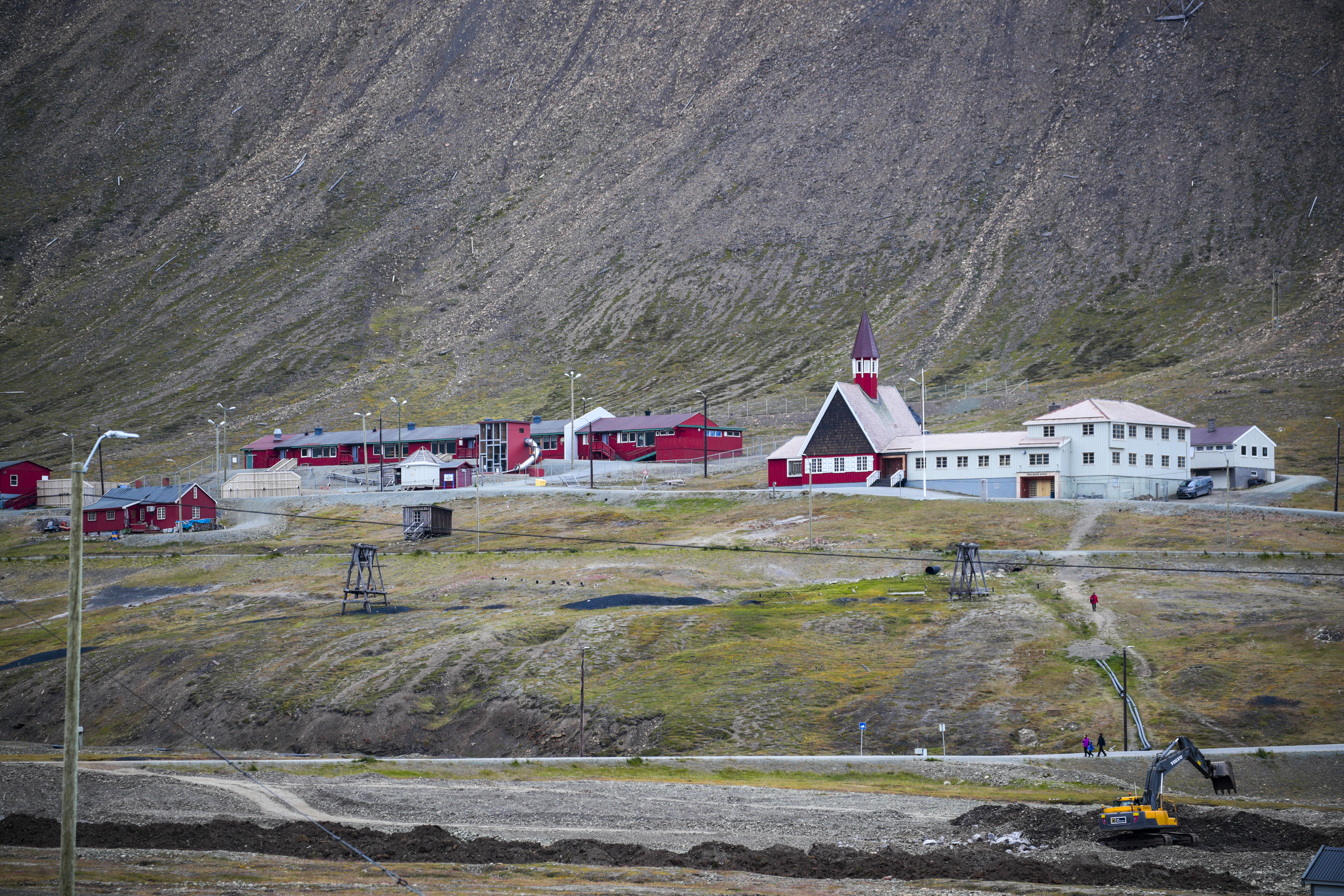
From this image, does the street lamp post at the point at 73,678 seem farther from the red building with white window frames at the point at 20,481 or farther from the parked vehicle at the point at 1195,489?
the red building with white window frames at the point at 20,481

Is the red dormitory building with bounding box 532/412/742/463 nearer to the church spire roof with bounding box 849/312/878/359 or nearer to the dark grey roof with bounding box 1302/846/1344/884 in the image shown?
the church spire roof with bounding box 849/312/878/359

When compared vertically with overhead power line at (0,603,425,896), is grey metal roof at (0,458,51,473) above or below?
above

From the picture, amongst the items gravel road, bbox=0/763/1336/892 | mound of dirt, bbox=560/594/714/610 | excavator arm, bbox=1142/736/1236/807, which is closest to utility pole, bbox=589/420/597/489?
mound of dirt, bbox=560/594/714/610

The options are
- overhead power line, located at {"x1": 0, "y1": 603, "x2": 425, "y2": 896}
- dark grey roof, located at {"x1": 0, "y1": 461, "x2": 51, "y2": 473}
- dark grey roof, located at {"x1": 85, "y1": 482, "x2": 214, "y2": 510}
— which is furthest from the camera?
dark grey roof, located at {"x1": 0, "y1": 461, "x2": 51, "y2": 473}

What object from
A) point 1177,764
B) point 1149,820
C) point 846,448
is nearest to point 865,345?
point 846,448

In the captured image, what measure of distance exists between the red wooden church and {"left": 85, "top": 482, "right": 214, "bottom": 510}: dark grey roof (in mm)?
58292

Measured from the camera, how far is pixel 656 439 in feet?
484

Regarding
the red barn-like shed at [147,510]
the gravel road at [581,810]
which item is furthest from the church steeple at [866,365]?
the gravel road at [581,810]

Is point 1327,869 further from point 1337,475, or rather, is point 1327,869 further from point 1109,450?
point 1109,450

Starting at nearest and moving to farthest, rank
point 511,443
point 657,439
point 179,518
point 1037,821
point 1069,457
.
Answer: point 1037,821, point 1069,457, point 179,518, point 511,443, point 657,439

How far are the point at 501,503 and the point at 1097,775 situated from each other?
75581 millimetres

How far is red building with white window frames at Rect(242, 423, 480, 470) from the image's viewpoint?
149 metres

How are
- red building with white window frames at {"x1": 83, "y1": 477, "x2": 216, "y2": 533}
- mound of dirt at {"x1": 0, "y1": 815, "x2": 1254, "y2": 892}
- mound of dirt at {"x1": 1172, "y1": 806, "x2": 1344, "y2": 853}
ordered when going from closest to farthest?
mound of dirt at {"x1": 0, "y1": 815, "x2": 1254, "y2": 892}
mound of dirt at {"x1": 1172, "y1": 806, "x2": 1344, "y2": 853}
red building with white window frames at {"x1": 83, "y1": 477, "x2": 216, "y2": 533}

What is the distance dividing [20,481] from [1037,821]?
130 m
